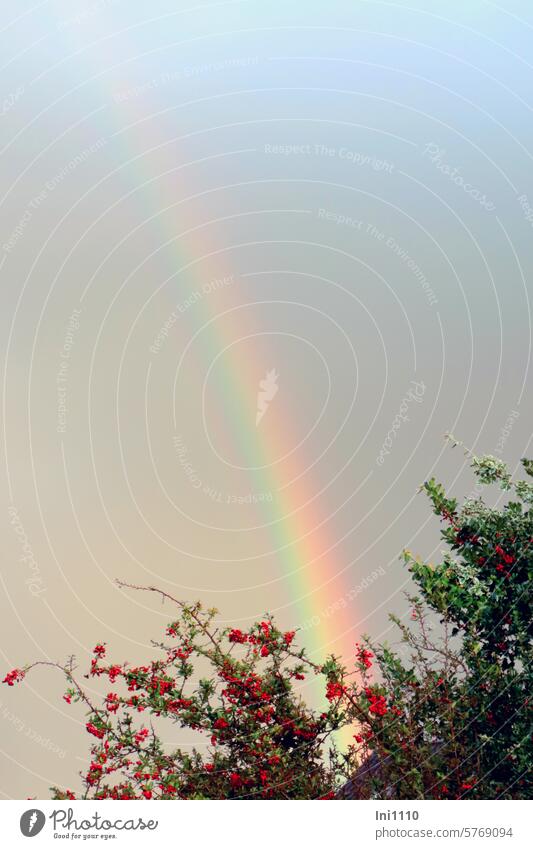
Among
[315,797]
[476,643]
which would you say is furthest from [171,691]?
[476,643]

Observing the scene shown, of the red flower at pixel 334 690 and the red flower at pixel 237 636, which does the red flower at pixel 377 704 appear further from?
the red flower at pixel 237 636

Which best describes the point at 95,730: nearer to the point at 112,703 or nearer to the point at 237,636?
the point at 112,703

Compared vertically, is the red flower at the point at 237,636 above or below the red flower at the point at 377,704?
above

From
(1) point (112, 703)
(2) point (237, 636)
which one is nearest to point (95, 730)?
(1) point (112, 703)

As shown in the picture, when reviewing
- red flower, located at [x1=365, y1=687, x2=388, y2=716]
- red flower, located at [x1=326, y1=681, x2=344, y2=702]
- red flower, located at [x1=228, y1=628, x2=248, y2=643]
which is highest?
red flower, located at [x1=228, y1=628, x2=248, y2=643]

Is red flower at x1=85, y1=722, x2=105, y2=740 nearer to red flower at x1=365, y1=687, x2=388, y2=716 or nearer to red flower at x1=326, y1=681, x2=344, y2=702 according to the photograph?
red flower at x1=326, y1=681, x2=344, y2=702

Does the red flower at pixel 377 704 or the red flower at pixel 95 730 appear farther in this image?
the red flower at pixel 95 730

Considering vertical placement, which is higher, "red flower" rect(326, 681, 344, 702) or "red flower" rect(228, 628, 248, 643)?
"red flower" rect(228, 628, 248, 643)

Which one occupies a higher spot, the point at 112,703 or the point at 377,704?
the point at 112,703

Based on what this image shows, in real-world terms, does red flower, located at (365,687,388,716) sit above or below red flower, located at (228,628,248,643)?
below

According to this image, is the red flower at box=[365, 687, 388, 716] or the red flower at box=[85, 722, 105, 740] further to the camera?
the red flower at box=[85, 722, 105, 740]

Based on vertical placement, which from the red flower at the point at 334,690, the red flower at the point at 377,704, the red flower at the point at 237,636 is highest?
the red flower at the point at 237,636

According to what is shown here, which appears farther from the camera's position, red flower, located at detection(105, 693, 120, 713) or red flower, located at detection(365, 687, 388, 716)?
red flower, located at detection(105, 693, 120, 713)
